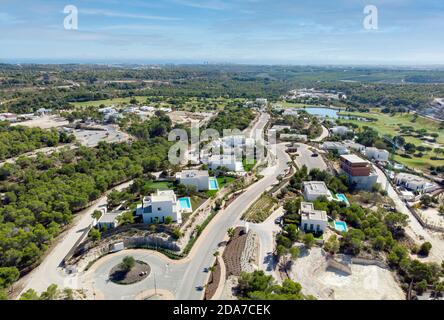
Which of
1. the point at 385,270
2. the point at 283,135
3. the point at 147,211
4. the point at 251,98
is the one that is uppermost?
the point at 251,98

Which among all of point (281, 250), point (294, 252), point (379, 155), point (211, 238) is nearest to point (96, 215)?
point (211, 238)

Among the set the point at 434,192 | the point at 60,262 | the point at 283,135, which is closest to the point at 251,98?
the point at 283,135

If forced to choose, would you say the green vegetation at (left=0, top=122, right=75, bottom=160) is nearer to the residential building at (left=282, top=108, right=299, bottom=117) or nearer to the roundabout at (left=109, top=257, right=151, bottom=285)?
the roundabout at (left=109, top=257, right=151, bottom=285)

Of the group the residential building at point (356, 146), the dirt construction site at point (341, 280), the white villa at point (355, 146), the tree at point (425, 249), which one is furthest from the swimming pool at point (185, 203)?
the white villa at point (355, 146)

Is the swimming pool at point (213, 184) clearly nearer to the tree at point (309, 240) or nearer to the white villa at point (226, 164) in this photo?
the white villa at point (226, 164)

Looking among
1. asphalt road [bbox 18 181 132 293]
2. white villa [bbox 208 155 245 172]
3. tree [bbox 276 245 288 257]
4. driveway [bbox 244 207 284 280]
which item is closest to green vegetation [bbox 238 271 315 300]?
driveway [bbox 244 207 284 280]
